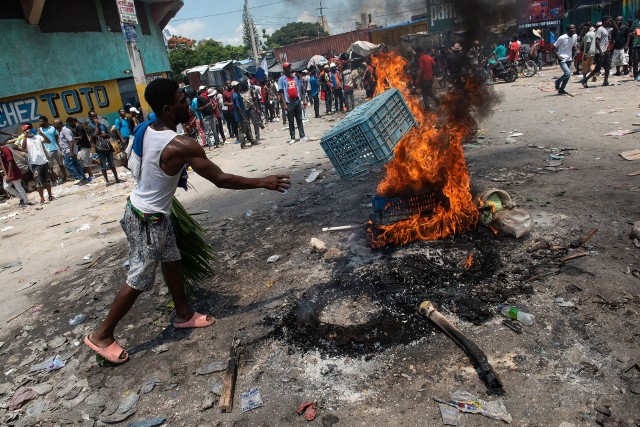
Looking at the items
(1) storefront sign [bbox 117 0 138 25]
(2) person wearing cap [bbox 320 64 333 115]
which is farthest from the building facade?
(2) person wearing cap [bbox 320 64 333 115]

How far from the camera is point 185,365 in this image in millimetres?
3209

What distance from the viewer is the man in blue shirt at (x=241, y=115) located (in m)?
12.4

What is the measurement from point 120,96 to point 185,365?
16030 mm

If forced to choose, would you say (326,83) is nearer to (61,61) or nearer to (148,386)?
(61,61)

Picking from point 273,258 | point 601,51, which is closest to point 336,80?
point 601,51

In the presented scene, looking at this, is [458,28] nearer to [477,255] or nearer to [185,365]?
[477,255]

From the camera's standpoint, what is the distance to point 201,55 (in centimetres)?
4812

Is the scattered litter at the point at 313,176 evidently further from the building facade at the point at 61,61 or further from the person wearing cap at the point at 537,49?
the person wearing cap at the point at 537,49

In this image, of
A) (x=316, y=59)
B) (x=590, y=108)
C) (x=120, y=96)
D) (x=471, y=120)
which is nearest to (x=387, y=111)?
(x=471, y=120)

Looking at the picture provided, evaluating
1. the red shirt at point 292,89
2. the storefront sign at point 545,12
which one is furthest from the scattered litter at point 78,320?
the storefront sign at point 545,12

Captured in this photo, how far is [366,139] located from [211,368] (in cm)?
215

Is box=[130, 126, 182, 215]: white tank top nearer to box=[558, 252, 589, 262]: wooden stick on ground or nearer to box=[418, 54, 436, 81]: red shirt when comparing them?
box=[558, 252, 589, 262]: wooden stick on ground

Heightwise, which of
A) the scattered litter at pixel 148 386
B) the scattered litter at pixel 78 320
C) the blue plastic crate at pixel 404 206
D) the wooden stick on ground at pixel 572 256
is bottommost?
the scattered litter at pixel 148 386

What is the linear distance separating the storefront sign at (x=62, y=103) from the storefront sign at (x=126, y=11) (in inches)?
211
